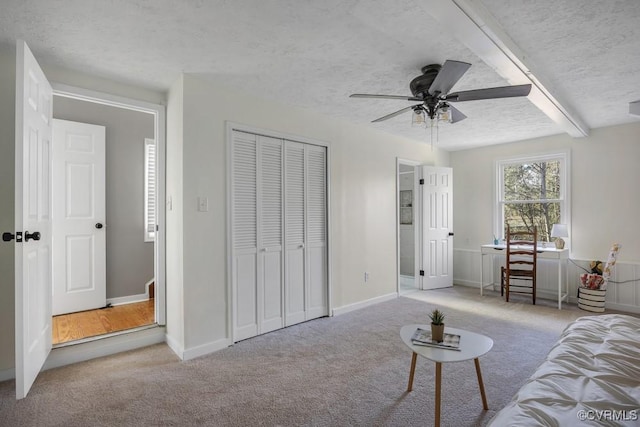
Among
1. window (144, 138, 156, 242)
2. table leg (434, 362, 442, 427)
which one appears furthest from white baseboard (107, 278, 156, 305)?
table leg (434, 362, 442, 427)

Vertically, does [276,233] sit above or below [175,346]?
above

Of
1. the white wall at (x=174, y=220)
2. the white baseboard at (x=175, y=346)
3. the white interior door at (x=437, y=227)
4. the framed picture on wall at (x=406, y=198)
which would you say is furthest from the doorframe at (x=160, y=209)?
the framed picture on wall at (x=406, y=198)

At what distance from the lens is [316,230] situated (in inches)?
149

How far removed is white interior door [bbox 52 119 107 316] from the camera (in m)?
3.69

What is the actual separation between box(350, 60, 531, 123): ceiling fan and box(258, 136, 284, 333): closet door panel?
4.01 feet

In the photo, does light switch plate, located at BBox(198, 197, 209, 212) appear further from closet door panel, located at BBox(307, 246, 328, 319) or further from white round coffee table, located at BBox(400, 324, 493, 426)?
white round coffee table, located at BBox(400, 324, 493, 426)

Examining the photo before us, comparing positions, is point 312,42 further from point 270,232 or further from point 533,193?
point 533,193

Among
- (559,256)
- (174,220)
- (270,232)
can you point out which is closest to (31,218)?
(174,220)

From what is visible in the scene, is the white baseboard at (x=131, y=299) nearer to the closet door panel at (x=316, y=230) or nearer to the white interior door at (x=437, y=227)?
the closet door panel at (x=316, y=230)

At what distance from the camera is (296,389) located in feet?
7.38

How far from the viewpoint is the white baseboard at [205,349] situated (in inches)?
107

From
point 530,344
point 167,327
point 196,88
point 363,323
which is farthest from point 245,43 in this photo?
point 530,344

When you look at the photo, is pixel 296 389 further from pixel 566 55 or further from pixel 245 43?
pixel 566 55

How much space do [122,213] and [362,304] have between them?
3239 millimetres
